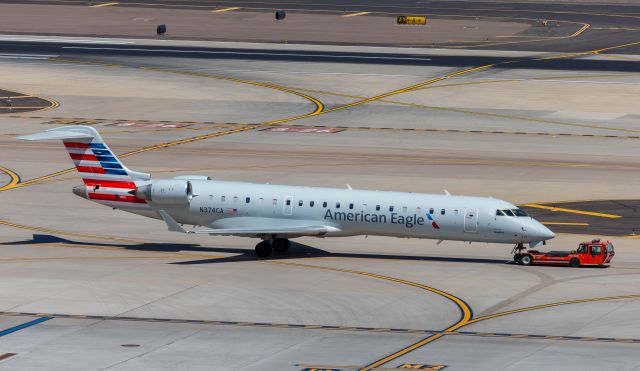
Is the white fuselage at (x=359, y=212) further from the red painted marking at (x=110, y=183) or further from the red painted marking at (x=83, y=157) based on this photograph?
the red painted marking at (x=83, y=157)

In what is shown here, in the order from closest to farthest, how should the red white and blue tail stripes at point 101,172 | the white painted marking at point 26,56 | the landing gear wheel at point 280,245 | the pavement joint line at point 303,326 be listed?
1. the pavement joint line at point 303,326
2. the landing gear wheel at point 280,245
3. the red white and blue tail stripes at point 101,172
4. the white painted marking at point 26,56

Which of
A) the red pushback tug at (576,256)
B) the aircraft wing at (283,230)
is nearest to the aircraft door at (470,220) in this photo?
the red pushback tug at (576,256)

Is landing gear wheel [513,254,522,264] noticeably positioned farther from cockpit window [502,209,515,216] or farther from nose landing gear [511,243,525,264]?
cockpit window [502,209,515,216]

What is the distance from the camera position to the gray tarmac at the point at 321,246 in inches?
1975

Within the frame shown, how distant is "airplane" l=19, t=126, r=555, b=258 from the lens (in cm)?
6400

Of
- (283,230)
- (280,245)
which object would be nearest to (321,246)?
(280,245)

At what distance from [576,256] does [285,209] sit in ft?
44.1

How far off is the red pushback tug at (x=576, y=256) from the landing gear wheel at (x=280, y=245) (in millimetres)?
10751

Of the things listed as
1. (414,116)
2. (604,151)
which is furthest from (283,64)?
(604,151)

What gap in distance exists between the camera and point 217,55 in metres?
138

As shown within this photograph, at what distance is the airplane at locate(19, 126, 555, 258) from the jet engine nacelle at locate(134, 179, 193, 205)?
5cm

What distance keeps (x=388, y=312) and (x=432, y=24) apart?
11005 cm

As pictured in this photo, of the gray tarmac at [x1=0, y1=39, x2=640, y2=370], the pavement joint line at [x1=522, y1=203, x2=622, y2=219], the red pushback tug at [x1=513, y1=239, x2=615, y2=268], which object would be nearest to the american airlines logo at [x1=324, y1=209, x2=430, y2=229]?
the gray tarmac at [x1=0, y1=39, x2=640, y2=370]

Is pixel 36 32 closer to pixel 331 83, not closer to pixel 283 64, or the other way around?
pixel 283 64
